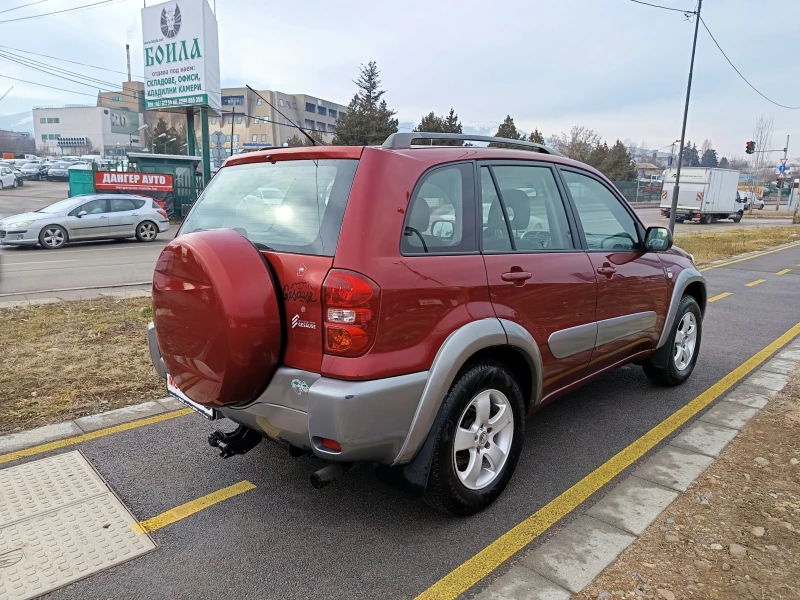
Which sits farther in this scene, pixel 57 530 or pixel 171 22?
pixel 171 22

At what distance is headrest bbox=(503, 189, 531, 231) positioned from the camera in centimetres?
325

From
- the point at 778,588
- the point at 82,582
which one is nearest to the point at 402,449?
the point at 82,582

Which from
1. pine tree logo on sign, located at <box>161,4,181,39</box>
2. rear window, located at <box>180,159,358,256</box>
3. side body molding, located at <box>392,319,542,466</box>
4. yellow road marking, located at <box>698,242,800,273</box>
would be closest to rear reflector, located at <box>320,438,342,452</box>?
side body molding, located at <box>392,319,542,466</box>

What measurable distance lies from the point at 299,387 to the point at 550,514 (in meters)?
1.51

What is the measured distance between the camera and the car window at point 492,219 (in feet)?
9.97

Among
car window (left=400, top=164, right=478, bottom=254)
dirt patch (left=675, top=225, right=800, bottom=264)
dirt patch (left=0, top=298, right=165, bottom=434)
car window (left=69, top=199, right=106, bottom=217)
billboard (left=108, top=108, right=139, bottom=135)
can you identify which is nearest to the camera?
car window (left=400, top=164, right=478, bottom=254)

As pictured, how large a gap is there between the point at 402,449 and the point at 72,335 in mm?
4803

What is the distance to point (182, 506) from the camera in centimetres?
307

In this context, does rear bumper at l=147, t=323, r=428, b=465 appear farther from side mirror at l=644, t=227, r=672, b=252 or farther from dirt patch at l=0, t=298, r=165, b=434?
side mirror at l=644, t=227, r=672, b=252

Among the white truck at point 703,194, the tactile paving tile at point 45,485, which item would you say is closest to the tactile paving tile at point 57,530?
the tactile paving tile at point 45,485

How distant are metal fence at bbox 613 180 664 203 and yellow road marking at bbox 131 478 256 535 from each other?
5250 cm

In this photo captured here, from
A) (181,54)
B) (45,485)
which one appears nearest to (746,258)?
(45,485)

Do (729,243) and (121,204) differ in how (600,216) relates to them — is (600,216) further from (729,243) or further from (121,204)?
(729,243)

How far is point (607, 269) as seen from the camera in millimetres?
3814
